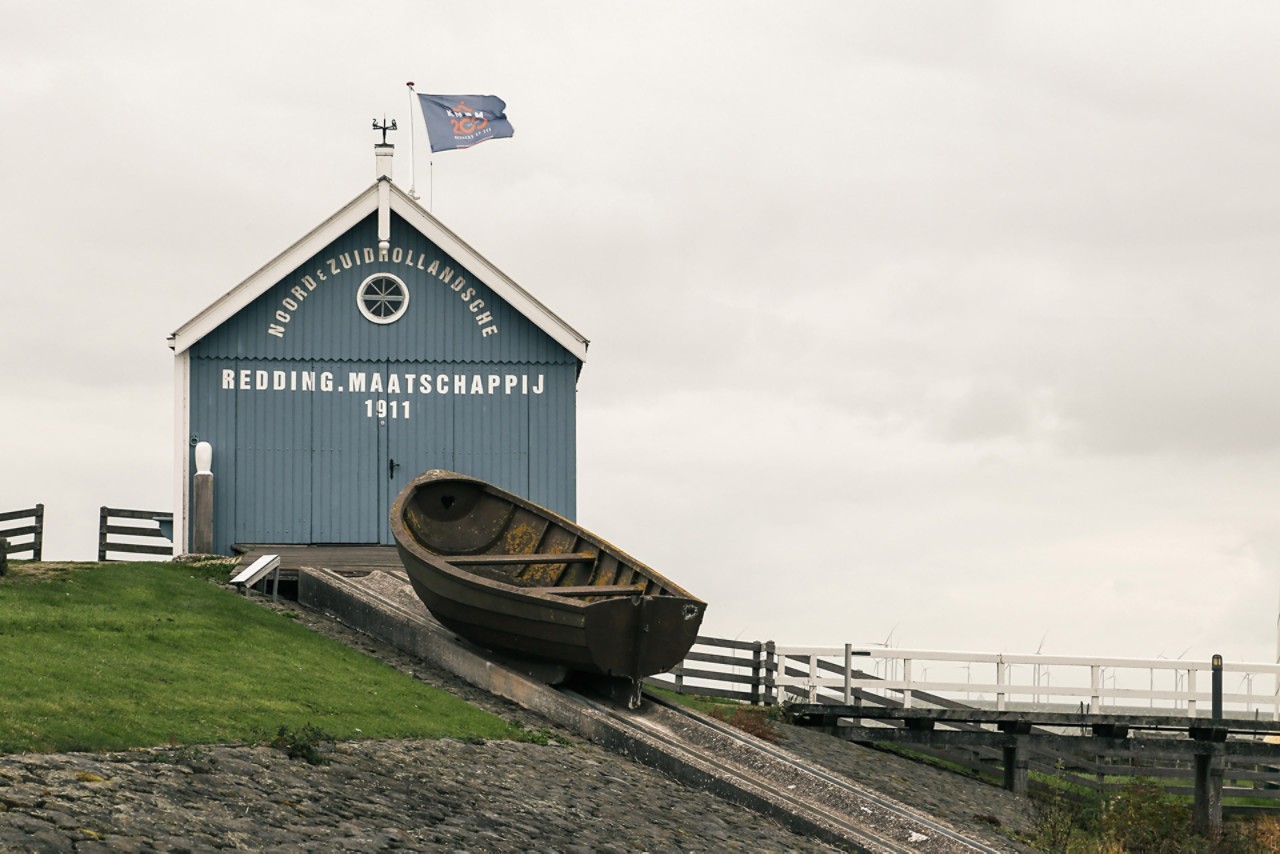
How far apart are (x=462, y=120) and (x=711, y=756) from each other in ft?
56.4

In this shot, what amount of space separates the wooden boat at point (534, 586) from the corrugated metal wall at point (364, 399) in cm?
510

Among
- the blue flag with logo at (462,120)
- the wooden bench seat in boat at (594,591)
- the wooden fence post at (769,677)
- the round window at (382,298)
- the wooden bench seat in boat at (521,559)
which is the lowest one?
the wooden fence post at (769,677)

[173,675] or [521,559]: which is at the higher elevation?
[521,559]

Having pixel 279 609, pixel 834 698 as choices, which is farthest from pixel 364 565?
pixel 834 698

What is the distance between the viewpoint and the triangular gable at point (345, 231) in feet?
104

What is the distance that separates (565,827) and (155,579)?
518 inches

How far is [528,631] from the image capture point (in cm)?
2317

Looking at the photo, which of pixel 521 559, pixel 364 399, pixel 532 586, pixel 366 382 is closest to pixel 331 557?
pixel 364 399

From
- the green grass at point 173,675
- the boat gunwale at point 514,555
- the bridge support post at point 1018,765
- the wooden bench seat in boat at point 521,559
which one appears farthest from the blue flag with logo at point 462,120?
the bridge support post at point 1018,765

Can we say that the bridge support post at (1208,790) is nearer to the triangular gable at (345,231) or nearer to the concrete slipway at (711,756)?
the concrete slipway at (711,756)

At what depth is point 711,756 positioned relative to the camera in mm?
21688

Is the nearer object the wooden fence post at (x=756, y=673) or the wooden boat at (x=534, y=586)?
the wooden boat at (x=534, y=586)

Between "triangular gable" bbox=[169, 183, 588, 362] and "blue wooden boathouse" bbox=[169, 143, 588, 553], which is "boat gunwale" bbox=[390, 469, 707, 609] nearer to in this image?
"blue wooden boathouse" bbox=[169, 143, 588, 553]

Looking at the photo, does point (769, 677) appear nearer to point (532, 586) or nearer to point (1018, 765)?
point (1018, 765)
